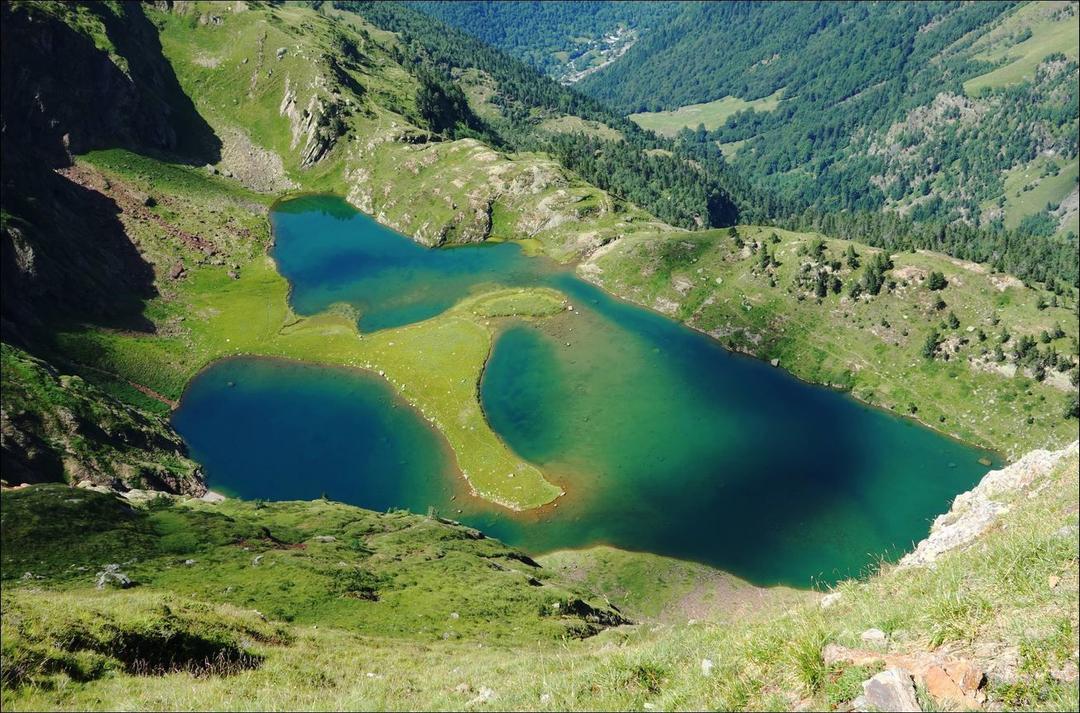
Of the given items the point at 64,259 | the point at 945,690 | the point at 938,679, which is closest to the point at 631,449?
the point at 938,679

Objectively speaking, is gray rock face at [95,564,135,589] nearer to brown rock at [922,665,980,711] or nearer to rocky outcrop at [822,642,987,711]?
rocky outcrop at [822,642,987,711]

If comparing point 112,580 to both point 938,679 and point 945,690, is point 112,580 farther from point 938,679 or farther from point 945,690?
point 945,690

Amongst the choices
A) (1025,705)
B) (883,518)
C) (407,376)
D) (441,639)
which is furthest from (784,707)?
(407,376)

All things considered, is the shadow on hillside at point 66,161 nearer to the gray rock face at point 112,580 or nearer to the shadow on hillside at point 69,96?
the shadow on hillside at point 69,96

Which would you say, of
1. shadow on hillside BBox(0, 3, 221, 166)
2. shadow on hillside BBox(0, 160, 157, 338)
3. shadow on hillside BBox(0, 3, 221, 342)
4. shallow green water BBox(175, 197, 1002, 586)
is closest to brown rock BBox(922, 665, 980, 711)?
shallow green water BBox(175, 197, 1002, 586)

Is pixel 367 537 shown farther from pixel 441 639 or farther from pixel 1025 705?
pixel 1025 705
